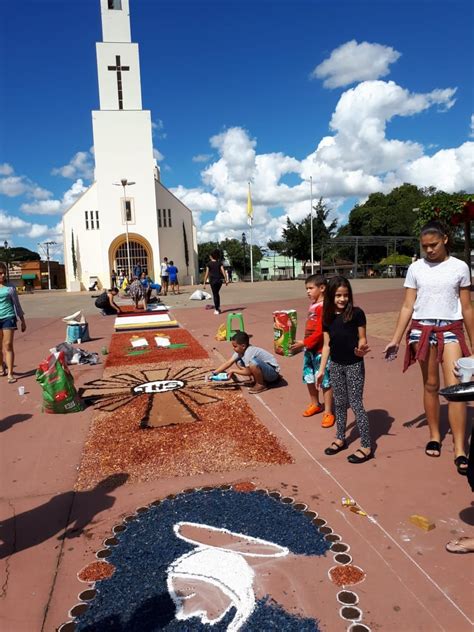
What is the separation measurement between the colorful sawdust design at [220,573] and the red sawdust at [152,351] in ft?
16.6

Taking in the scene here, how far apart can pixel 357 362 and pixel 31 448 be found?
3303mm

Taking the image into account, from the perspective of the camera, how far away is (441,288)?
147 inches

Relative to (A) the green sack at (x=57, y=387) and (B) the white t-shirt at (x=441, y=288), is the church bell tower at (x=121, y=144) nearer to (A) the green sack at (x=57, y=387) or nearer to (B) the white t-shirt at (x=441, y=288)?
(A) the green sack at (x=57, y=387)

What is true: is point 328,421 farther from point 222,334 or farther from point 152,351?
point 222,334

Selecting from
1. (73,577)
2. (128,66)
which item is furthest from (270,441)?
(128,66)

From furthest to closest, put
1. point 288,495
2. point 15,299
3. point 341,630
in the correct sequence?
point 15,299 → point 288,495 → point 341,630

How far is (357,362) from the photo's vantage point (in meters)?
3.87

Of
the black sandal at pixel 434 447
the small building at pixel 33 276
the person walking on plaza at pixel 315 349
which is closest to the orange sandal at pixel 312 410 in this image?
the person walking on plaza at pixel 315 349

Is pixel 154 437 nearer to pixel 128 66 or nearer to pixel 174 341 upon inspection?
pixel 174 341

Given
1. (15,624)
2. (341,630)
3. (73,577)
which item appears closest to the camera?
(341,630)

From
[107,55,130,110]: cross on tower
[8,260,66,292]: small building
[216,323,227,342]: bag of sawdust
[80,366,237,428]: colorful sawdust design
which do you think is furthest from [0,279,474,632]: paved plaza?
[8,260,66,292]: small building

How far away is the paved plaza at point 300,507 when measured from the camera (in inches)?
89.7

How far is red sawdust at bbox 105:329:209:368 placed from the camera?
817 cm

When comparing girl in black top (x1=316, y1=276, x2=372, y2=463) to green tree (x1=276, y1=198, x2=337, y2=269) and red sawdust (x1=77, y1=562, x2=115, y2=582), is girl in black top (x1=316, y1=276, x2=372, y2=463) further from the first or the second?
green tree (x1=276, y1=198, x2=337, y2=269)
